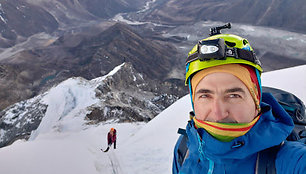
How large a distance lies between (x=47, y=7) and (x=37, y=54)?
4559 cm

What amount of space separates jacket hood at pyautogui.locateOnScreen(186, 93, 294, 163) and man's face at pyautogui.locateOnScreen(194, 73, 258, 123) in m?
0.10

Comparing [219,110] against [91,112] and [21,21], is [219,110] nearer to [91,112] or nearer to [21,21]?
[91,112]

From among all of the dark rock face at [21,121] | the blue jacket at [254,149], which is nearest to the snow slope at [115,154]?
the blue jacket at [254,149]

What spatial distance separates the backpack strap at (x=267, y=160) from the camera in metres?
1.26

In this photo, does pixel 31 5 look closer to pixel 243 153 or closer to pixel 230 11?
pixel 230 11

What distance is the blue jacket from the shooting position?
4.22 ft

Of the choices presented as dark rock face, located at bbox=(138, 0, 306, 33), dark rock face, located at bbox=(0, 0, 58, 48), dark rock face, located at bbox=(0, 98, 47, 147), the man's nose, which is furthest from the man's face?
dark rock face, located at bbox=(0, 0, 58, 48)

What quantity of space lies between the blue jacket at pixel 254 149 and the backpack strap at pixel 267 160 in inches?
0.9

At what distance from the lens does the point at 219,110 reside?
1486mm

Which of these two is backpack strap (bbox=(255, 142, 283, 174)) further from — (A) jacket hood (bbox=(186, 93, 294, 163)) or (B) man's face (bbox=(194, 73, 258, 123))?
(B) man's face (bbox=(194, 73, 258, 123))

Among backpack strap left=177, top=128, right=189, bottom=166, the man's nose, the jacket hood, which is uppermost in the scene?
the man's nose

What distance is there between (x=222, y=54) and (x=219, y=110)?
43 centimetres

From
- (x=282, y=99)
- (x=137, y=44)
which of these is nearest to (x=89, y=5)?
(x=137, y=44)

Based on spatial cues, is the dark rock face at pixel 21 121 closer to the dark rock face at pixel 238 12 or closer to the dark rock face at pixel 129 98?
the dark rock face at pixel 129 98
